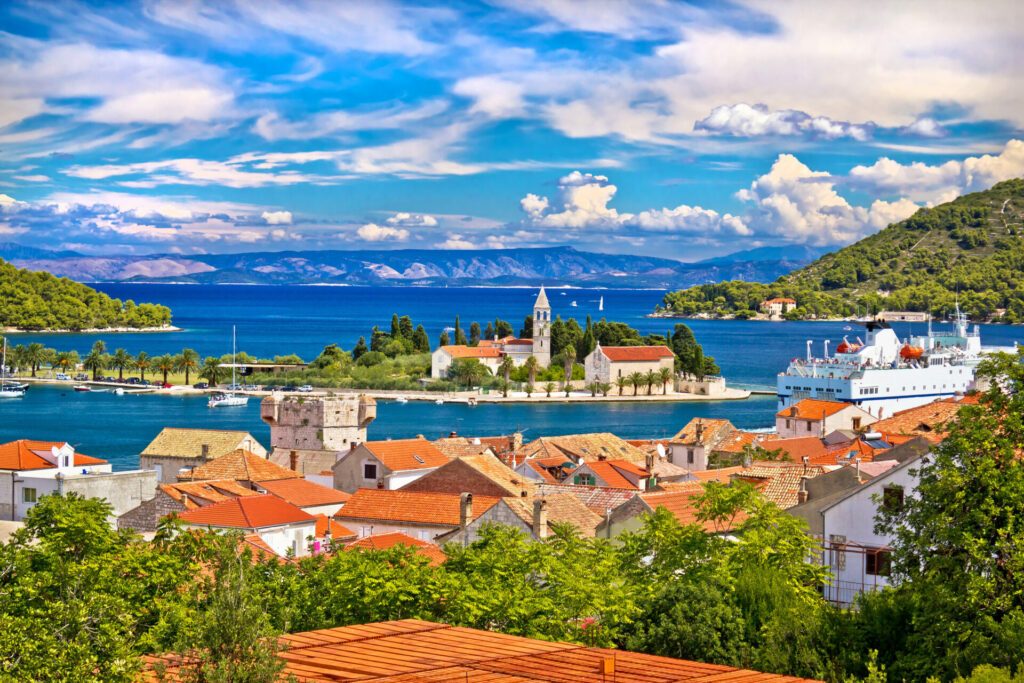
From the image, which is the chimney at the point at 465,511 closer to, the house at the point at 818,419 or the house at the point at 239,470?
the house at the point at 239,470

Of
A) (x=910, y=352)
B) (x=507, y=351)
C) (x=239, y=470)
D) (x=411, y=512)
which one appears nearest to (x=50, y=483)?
(x=239, y=470)

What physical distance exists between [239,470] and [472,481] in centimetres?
681

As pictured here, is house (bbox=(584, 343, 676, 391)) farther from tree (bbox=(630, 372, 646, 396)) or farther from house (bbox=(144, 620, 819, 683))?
house (bbox=(144, 620, 819, 683))

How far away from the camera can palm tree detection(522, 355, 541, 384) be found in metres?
112

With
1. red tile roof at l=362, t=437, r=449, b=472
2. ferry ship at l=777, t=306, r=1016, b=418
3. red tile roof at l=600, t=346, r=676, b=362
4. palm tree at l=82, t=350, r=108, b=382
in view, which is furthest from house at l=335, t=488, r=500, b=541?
palm tree at l=82, t=350, r=108, b=382

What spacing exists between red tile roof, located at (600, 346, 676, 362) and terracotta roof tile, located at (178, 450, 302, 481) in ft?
252

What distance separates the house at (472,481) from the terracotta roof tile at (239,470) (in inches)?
156

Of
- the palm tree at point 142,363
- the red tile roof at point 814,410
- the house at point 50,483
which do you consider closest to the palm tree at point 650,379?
the palm tree at point 142,363

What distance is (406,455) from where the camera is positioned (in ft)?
118

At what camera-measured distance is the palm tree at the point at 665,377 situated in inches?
4387

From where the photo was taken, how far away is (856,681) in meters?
12.8

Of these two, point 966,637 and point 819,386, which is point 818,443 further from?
point 819,386

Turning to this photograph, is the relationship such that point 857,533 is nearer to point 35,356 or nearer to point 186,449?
point 186,449

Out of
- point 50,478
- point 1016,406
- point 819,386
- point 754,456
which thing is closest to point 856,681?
point 1016,406
